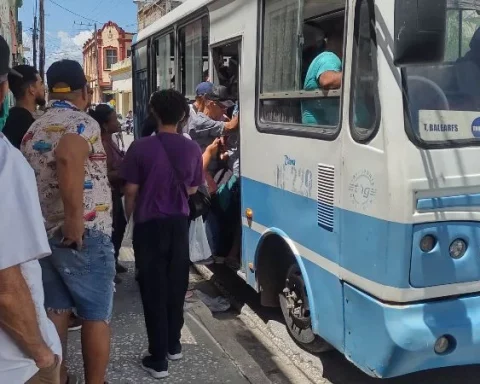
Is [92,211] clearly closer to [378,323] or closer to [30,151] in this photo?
[30,151]

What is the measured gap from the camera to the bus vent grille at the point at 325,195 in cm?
337

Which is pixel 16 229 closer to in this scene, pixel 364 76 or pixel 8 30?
pixel 364 76

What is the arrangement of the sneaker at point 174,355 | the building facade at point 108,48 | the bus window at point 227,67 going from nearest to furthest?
1. the sneaker at point 174,355
2. the bus window at point 227,67
3. the building facade at point 108,48

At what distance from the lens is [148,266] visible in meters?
3.60

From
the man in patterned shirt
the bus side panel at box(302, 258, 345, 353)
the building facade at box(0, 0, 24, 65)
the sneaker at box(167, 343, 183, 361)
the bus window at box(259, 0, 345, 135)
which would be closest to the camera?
the man in patterned shirt

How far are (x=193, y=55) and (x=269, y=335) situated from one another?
3.23 meters

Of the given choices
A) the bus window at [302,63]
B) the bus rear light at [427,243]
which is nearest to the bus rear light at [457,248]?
the bus rear light at [427,243]

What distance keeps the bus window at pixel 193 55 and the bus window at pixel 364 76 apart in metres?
2.83

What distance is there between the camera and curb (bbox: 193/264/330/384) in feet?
13.4

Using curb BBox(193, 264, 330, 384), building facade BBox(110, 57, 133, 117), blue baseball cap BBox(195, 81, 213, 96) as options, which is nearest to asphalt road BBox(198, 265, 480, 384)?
curb BBox(193, 264, 330, 384)

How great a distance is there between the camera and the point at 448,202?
2.89 m

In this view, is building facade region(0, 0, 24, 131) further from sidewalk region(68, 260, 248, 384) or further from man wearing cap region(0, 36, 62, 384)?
sidewalk region(68, 260, 248, 384)

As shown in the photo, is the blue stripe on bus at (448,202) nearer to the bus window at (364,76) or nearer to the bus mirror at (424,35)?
the bus window at (364,76)

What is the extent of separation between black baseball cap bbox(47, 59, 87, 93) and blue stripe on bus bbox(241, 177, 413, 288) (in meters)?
1.54
